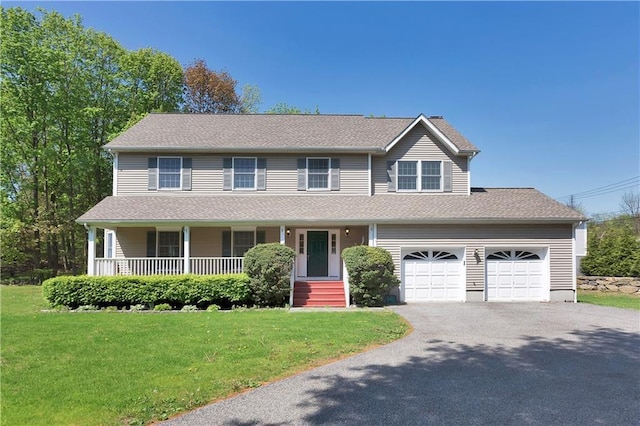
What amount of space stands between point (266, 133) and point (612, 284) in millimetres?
18543

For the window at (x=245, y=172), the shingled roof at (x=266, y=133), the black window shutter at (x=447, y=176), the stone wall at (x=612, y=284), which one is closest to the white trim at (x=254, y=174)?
the window at (x=245, y=172)

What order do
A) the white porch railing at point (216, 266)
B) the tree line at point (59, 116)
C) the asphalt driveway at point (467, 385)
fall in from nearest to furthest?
the asphalt driveway at point (467, 385) < the white porch railing at point (216, 266) < the tree line at point (59, 116)

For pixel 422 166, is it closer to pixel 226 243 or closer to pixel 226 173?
pixel 226 173

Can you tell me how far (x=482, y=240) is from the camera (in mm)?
14477

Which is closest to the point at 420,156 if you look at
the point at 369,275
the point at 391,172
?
the point at 391,172

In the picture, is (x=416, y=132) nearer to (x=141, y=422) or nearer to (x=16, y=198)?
(x=141, y=422)

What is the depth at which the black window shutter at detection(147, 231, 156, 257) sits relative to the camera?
53.1 feet

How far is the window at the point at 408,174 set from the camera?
1636 cm

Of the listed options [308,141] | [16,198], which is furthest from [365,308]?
[16,198]

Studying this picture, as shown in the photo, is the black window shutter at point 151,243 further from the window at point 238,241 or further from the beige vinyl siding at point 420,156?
the beige vinyl siding at point 420,156

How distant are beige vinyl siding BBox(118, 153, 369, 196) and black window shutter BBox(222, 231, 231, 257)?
1761mm

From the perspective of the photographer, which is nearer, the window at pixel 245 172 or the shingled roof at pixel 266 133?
the shingled roof at pixel 266 133

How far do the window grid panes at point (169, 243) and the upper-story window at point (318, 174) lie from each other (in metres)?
5.72

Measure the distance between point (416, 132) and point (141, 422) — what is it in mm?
14757
